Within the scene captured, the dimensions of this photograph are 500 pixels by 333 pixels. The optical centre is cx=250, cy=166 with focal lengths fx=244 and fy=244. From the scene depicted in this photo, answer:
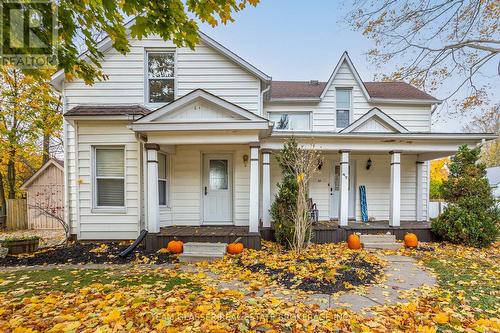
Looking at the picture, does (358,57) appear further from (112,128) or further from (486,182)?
(112,128)

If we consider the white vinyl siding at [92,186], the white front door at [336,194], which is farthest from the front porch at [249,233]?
the white front door at [336,194]

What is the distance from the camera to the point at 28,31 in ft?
12.3

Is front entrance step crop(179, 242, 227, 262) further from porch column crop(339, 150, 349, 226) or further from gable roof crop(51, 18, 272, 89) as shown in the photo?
gable roof crop(51, 18, 272, 89)

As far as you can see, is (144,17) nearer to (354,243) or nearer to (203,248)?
(203,248)

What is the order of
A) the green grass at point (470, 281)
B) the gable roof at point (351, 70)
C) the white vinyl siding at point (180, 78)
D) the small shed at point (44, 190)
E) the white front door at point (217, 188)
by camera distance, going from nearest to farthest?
the green grass at point (470, 281)
the white vinyl siding at point (180, 78)
the white front door at point (217, 188)
the gable roof at point (351, 70)
the small shed at point (44, 190)

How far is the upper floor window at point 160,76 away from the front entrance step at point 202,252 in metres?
4.56

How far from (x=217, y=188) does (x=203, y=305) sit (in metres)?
4.78

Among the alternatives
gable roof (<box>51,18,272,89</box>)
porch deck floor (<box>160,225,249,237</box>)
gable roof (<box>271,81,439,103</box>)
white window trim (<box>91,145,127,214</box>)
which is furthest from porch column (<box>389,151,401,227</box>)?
white window trim (<box>91,145,127,214</box>)

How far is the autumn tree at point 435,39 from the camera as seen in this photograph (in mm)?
8070

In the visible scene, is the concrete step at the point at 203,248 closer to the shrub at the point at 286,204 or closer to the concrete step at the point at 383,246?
the shrub at the point at 286,204

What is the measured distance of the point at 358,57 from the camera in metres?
9.82

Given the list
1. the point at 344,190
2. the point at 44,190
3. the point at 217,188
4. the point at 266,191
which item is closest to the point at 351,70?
the point at 344,190

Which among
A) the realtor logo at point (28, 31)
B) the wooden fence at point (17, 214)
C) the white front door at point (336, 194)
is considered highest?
the realtor logo at point (28, 31)

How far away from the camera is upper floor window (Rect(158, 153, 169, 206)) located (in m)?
7.36
